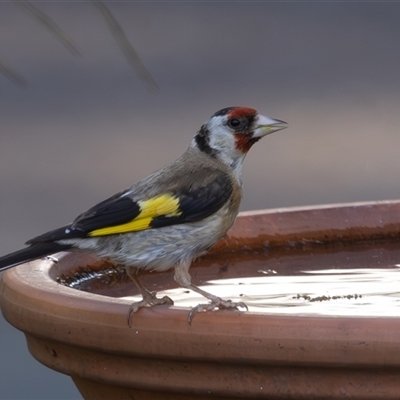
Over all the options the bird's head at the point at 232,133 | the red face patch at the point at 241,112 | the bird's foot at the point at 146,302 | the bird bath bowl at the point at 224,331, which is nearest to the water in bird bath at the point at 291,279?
the bird bath bowl at the point at 224,331

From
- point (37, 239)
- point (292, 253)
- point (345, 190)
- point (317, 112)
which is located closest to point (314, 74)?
point (317, 112)

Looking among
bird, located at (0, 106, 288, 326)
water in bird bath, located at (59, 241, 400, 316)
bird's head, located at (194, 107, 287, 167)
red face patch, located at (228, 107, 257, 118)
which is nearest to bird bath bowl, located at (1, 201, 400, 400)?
water in bird bath, located at (59, 241, 400, 316)

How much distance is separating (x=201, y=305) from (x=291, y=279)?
86 centimetres

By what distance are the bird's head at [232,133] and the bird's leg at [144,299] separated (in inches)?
18.5

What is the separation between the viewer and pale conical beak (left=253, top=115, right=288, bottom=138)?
3.31 meters

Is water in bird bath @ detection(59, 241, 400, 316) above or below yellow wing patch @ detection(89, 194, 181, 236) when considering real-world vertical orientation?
below

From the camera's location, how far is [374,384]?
7.61ft

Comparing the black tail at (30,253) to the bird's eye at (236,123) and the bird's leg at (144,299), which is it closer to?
the bird's leg at (144,299)

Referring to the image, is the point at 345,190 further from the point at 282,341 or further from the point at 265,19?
the point at 282,341

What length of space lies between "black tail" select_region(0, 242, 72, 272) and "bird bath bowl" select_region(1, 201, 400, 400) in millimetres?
41

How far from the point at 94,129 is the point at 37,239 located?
318 inches

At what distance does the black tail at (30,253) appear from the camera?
9.43 feet

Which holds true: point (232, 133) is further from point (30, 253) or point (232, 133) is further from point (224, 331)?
point (224, 331)

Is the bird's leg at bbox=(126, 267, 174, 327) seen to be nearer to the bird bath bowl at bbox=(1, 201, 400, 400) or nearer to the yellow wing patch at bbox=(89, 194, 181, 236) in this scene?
the bird bath bowl at bbox=(1, 201, 400, 400)
